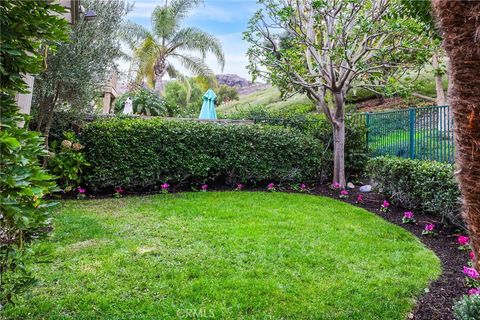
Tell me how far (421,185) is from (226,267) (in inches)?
142

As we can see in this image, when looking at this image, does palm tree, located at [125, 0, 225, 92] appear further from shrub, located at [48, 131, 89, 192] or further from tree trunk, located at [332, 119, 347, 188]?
tree trunk, located at [332, 119, 347, 188]

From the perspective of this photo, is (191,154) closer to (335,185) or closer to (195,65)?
(335,185)

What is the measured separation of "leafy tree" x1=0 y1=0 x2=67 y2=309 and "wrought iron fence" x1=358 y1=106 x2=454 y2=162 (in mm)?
5539

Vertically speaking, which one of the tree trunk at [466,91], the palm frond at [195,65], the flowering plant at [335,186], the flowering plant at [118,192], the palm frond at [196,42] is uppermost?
the palm frond at [196,42]

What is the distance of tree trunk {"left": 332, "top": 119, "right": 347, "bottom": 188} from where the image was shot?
7238 millimetres

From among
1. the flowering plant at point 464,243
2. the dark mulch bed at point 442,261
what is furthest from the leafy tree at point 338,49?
the flowering plant at point 464,243

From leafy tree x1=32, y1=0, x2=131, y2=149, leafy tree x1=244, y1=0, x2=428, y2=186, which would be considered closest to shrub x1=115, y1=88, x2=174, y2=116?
leafy tree x1=32, y1=0, x2=131, y2=149

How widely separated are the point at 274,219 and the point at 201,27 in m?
13.6

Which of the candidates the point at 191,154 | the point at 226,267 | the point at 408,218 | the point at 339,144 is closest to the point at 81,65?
the point at 191,154

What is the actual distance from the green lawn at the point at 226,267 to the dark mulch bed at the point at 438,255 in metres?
0.12

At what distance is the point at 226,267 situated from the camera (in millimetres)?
3160

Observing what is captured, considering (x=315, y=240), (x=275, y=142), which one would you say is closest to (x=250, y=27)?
(x=275, y=142)

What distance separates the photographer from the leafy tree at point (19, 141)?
1407 millimetres

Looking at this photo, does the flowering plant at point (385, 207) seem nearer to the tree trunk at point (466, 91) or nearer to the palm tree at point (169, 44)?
the tree trunk at point (466, 91)
